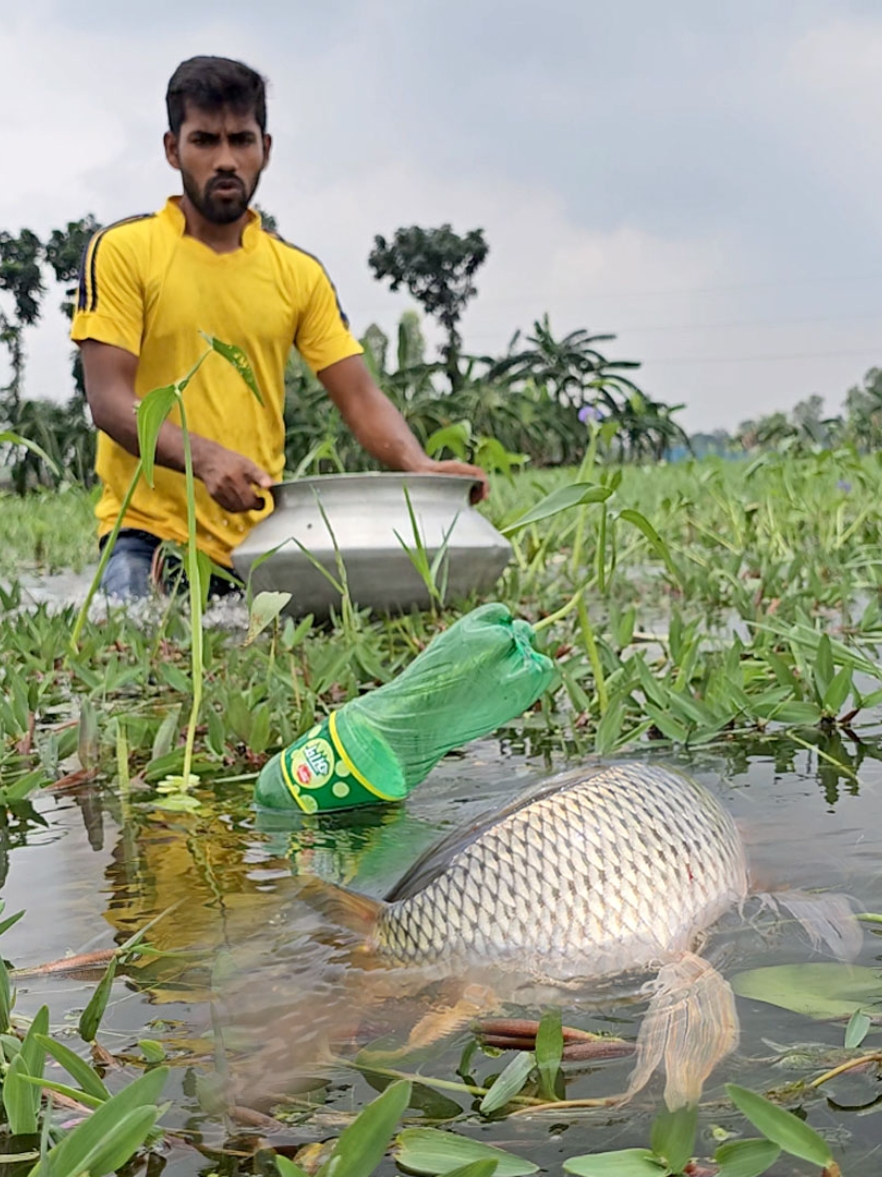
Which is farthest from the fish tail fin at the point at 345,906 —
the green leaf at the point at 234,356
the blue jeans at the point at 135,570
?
the blue jeans at the point at 135,570

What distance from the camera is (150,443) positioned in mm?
1586

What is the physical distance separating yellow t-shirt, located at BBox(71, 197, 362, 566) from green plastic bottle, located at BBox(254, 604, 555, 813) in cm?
223

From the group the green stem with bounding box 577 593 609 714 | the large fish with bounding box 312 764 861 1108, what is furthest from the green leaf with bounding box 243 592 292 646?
the large fish with bounding box 312 764 861 1108

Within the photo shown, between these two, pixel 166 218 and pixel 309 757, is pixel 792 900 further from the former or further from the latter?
pixel 166 218

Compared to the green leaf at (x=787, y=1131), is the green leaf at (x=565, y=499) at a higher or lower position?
higher

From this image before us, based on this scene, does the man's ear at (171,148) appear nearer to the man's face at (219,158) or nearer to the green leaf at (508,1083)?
the man's face at (219,158)

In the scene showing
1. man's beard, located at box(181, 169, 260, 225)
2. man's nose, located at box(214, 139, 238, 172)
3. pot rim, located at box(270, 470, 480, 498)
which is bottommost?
pot rim, located at box(270, 470, 480, 498)

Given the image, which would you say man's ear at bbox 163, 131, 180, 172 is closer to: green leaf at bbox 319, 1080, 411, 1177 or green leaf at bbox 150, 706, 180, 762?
green leaf at bbox 150, 706, 180, 762

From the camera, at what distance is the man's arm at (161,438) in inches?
123

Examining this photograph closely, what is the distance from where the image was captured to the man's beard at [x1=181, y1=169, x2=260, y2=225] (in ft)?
12.5

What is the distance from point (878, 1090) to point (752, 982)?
0.63ft

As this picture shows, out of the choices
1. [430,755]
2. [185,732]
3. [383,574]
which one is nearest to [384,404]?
[383,574]

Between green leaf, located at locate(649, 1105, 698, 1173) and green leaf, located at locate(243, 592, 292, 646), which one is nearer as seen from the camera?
green leaf, located at locate(649, 1105, 698, 1173)

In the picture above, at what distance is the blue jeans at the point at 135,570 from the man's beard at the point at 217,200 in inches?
41.7
